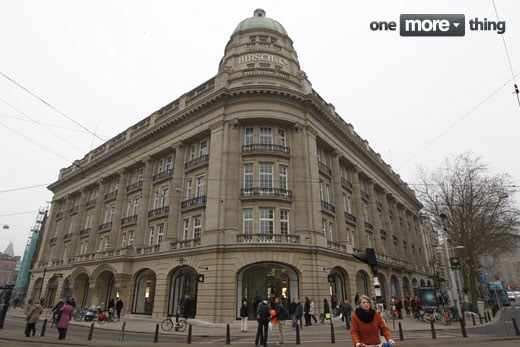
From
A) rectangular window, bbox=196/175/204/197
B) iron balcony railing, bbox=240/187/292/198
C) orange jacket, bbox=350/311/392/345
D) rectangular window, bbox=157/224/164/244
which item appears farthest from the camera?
rectangular window, bbox=157/224/164/244

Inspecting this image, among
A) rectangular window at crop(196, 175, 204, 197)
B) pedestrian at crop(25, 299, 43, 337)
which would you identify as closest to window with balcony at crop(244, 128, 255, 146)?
rectangular window at crop(196, 175, 204, 197)

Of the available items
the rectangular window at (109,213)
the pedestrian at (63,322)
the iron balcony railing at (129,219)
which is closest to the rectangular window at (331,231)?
the iron balcony railing at (129,219)

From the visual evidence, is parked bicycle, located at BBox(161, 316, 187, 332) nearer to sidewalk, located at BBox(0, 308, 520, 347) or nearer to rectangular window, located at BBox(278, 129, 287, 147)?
sidewalk, located at BBox(0, 308, 520, 347)

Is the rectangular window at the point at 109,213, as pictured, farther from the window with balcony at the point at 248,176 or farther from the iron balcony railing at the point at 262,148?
the iron balcony railing at the point at 262,148

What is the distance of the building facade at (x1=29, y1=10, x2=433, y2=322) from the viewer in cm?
2406

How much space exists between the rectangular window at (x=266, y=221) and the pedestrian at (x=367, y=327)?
20136mm

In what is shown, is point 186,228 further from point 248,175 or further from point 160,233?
point 248,175

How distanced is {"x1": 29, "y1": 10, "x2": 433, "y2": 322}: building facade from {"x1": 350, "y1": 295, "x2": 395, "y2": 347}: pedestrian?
1832 cm

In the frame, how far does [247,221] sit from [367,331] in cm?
2078

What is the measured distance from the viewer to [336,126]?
34.2m

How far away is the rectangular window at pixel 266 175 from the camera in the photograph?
88.1 ft

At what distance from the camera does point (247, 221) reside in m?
25.7

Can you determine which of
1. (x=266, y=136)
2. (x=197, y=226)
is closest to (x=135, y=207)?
(x=197, y=226)

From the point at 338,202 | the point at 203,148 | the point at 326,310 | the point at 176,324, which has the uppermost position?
the point at 203,148
